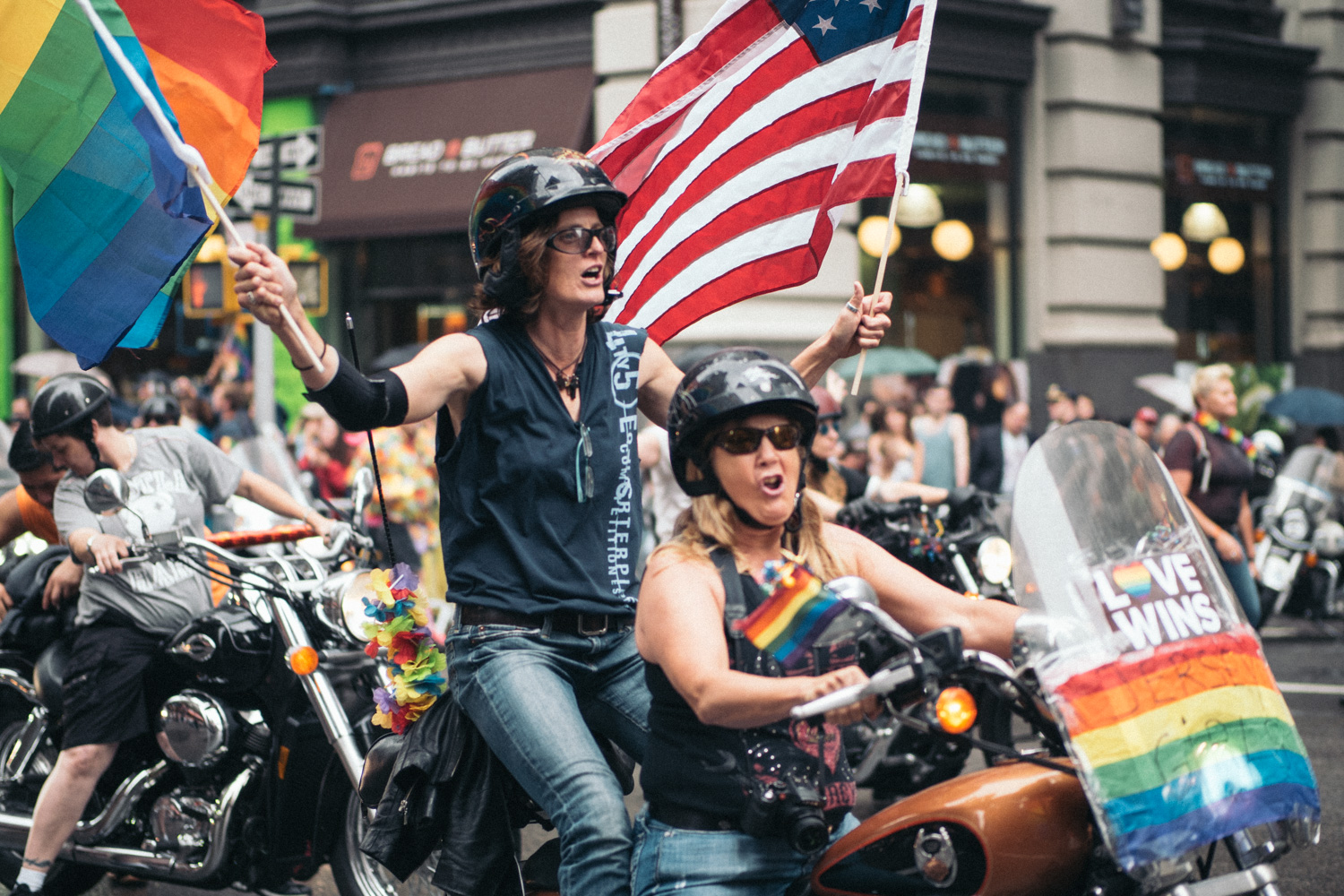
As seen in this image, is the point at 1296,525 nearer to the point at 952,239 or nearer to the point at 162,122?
the point at 952,239

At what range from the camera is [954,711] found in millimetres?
Answer: 2385

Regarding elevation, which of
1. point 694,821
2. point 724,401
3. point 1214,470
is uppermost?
point 1214,470

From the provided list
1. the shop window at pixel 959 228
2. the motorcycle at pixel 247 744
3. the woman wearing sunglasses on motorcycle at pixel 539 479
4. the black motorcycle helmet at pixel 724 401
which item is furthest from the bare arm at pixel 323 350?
the shop window at pixel 959 228

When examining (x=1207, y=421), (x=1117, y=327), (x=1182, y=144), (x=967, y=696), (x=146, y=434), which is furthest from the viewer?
(x=1182, y=144)

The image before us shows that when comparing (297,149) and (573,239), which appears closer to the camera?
(573,239)

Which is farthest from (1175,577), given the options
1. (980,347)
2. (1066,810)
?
(980,347)

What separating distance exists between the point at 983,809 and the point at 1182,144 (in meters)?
16.0

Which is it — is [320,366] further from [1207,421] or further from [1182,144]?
[1182,144]

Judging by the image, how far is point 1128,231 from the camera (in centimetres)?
1567

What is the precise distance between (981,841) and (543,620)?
46.9 inches

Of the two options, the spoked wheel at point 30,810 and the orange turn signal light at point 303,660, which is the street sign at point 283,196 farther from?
the orange turn signal light at point 303,660

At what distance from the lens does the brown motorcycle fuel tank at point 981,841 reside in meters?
2.43

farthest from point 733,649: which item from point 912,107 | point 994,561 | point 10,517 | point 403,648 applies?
point 994,561

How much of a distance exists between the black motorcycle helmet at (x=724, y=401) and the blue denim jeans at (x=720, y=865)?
0.57 m
